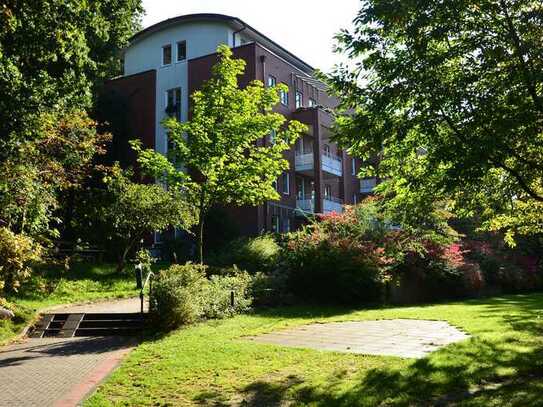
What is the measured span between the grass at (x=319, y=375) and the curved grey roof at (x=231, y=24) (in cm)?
2577

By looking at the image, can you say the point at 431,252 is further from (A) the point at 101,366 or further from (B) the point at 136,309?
(A) the point at 101,366

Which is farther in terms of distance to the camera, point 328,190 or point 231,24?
Result: point 328,190

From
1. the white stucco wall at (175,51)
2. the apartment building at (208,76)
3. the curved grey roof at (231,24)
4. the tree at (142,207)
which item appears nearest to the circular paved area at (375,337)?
the tree at (142,207)

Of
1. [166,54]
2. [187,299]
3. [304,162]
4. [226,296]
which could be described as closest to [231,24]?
[166,54]

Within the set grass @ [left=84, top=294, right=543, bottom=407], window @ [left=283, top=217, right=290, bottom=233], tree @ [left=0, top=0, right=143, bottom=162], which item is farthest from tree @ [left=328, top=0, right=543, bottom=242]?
window @ [left=283, top=217, right=290, bottom=233]

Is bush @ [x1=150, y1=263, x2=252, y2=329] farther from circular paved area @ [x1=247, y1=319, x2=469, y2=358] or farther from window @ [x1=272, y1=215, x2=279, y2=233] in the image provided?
window @ [x1=272, y1=215, x2=279, y2=233]

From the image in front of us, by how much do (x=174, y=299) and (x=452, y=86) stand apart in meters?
7.62

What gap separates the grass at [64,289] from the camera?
13.4 m

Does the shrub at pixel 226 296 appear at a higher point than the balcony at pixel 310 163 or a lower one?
lower

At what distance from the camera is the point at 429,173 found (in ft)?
29.3

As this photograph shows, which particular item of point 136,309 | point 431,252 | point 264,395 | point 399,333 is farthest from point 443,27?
point 431,252

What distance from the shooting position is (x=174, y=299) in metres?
12.2

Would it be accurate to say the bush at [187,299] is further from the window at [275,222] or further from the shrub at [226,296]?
the window at [275,222]

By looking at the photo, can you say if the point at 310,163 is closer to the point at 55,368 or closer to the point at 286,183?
the point at 286,183
